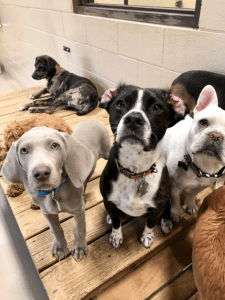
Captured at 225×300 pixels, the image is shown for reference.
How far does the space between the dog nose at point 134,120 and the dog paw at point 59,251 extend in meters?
0.77

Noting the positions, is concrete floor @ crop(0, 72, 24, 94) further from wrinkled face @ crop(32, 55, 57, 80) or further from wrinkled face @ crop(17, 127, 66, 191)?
wrinkled face @ crop(17, 127, 66, 191)

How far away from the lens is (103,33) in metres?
2.55

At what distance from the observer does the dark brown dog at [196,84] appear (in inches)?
59.5

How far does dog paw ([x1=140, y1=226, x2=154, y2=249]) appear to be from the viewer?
4.16ft

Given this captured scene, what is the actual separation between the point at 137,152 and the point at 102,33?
2058 millimetres

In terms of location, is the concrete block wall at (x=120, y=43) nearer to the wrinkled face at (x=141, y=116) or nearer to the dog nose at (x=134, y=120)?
the wrinkled face at (x=141, y=116)

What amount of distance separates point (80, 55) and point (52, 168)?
2648mm

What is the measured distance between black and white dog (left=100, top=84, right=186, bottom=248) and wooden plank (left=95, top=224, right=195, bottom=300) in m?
0.12

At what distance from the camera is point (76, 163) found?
0.98 meters

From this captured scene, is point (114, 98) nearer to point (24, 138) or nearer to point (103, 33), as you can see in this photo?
point (24, 138)

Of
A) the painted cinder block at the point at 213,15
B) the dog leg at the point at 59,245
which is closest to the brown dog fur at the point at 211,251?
the dog leg at the point at 59,245

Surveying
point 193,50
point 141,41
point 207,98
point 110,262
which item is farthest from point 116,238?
point 141,41

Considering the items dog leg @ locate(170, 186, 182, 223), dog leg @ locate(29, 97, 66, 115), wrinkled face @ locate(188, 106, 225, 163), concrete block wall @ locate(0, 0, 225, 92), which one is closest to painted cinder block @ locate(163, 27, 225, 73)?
concrete block wall @ locate(0, 0, 225, 92)

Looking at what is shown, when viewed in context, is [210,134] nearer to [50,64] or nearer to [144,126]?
[144,126]
